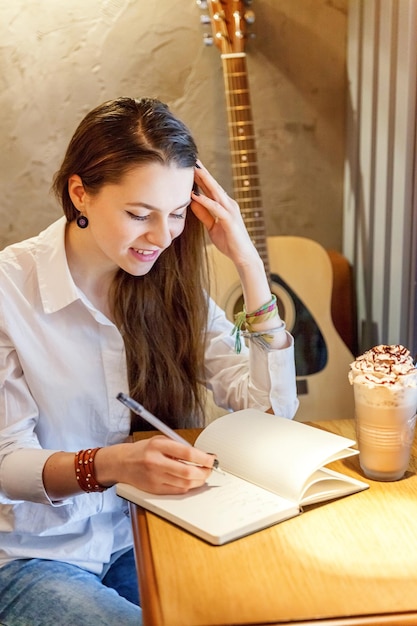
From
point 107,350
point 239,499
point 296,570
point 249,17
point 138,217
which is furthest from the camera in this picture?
point 249,17

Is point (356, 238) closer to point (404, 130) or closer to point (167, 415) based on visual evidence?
point (404, 130)

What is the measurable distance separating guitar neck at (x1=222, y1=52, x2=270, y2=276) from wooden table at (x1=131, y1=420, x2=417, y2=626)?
1.14 m

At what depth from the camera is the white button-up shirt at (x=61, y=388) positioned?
1.24m

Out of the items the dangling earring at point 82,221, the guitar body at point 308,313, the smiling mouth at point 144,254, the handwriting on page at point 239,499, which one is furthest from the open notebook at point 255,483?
the guitar body at point 308,313

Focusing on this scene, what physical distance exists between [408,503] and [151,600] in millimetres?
377

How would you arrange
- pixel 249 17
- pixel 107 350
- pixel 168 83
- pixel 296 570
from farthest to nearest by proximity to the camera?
1. pixel 168 83
2. pixel 249 17
3. pixel 107 350
4. pixel 296 570

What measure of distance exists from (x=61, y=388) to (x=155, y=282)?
260 millimetres

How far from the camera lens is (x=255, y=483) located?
41.5 inches

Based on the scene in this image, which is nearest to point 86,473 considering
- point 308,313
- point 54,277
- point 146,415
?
point 146,415

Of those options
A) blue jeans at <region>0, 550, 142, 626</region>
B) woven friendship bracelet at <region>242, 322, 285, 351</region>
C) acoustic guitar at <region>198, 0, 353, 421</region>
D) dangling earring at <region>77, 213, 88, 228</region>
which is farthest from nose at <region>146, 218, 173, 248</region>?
acoustic guitar at <region>198, 0, 353, 421</region>

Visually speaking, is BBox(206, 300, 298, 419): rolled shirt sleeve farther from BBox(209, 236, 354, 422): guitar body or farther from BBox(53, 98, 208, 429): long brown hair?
BBox(209, 236, 354, 422): guitar body

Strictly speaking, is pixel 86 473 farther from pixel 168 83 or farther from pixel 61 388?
pixel 168 83

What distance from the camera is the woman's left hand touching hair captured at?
137 cm

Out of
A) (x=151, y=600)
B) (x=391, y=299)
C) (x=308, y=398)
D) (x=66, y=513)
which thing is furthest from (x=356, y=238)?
(x=151, y=600)
